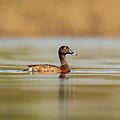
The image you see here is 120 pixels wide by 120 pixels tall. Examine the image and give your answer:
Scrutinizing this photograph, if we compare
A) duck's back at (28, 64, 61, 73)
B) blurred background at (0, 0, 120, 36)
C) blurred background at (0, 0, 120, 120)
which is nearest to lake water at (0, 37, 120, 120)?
blurred background at (0, 0, 120, 120)

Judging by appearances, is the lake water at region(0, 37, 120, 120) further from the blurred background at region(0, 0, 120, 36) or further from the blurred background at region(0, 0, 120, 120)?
the blurred background at region(0, 0, 120, 36)

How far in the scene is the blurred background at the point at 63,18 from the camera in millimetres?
35844

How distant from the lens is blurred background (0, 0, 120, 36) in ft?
118

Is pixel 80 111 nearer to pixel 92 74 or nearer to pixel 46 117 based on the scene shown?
pixel 46 117

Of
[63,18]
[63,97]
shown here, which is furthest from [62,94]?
[63,18]

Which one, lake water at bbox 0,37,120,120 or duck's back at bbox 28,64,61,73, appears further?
duck's back at bbox 28,64,61,73

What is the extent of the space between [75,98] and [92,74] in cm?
446

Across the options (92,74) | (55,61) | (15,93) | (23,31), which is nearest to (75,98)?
(15,93)

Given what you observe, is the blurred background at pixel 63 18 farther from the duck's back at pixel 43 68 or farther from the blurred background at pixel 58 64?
the duck's back at pixel 43 68

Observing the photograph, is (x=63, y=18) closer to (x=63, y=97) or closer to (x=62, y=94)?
(x=62, y=94)

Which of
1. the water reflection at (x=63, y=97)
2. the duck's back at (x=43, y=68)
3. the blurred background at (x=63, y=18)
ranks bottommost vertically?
the water reflection at (x=63, y=97)

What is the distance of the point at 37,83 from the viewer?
15578mm

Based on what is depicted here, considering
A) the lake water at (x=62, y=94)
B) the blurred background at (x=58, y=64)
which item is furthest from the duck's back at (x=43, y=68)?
the blurred background at (x=58, y=64)

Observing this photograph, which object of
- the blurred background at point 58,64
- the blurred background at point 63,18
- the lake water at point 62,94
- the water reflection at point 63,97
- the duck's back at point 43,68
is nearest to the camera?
the lake water at point 62,94
